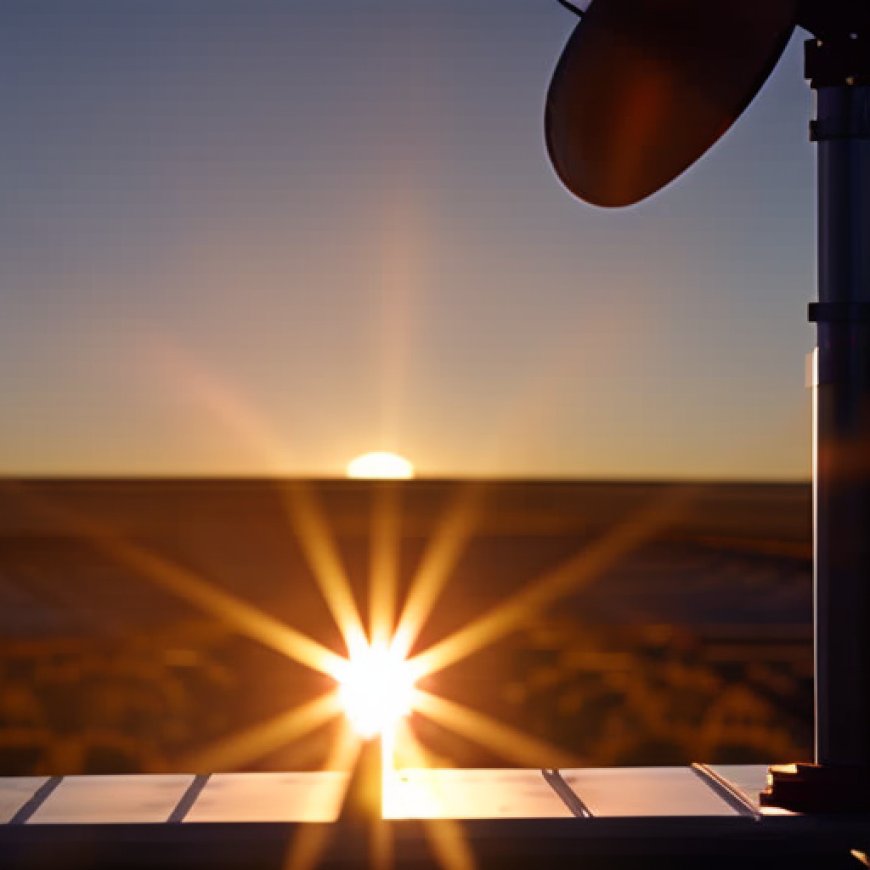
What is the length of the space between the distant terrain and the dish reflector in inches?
156

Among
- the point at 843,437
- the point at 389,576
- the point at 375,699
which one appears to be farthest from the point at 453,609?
the point at 843,437

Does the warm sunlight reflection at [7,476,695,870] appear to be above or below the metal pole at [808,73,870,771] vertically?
above

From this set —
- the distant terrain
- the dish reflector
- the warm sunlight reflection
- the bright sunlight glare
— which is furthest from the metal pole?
the warm sunlight reflection

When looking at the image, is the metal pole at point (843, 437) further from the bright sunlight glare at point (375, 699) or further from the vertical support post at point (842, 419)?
the bright sunlight glare at point (375, 699)

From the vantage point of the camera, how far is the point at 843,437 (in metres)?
2.36

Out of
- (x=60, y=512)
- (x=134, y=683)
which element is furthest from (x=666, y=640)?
(x=60, y=512)

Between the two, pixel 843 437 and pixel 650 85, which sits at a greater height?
pixel 650 85

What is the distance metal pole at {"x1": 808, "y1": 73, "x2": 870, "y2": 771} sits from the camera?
7.68ft

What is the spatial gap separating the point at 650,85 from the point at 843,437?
2.31 ft

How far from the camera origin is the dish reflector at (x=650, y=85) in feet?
6.99

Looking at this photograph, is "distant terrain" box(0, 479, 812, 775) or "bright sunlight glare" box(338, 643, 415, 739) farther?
"distant terrain" box(0, 479, 812, 775)

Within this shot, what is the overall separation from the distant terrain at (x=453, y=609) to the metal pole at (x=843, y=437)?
3696 millimetres

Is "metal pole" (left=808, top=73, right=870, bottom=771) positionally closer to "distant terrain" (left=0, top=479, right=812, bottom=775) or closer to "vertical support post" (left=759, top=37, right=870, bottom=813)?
"vertical support post" (left=759, top=37, right=870, bottom=813)

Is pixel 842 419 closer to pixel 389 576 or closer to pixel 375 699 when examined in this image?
pixel 375 699
